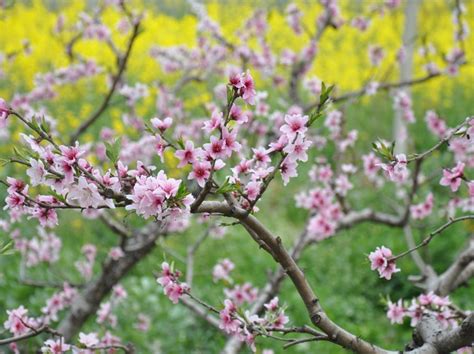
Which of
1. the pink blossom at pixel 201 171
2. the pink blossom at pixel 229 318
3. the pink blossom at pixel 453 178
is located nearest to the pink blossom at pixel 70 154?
the pink blossom at pixel 201 171

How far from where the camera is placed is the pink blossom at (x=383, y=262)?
164 centimetres

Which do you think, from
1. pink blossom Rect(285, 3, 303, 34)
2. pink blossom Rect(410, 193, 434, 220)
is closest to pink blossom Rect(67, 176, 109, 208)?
pink blossom Rect(410, 193, 434, 220)

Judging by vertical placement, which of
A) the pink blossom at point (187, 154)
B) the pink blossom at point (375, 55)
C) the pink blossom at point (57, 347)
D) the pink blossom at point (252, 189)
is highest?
the pink blossom at point (375, 55)

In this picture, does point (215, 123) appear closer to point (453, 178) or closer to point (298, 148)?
point (298, 148)

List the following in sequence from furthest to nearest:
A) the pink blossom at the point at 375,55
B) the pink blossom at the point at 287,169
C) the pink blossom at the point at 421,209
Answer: the pink blossom at the point at 375,55
the pink blossom at the point at 421,209
the pink blossom at the point at 287,169

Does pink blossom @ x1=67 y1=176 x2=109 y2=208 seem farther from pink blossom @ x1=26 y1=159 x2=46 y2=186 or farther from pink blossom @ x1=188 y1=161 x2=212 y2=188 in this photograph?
pink blossom @ x1=188 y1=161 x2=212 y2=188

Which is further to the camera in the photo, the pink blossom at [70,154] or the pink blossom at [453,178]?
the pink blossom at [453,178]

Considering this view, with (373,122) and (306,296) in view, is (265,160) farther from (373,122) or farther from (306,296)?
(373,122)

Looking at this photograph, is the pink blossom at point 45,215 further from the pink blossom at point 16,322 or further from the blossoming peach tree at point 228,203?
the pink blossom at point 16,322

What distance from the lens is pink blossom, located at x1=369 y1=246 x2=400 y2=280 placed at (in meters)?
1.64

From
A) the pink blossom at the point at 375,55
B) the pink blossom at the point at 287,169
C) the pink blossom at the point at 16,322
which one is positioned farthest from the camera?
the pink blossom at the point at 375,55

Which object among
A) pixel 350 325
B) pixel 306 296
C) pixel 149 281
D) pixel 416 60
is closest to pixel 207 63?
pixel 149 281

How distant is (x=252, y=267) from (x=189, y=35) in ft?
29.1

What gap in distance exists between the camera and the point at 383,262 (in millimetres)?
1646
